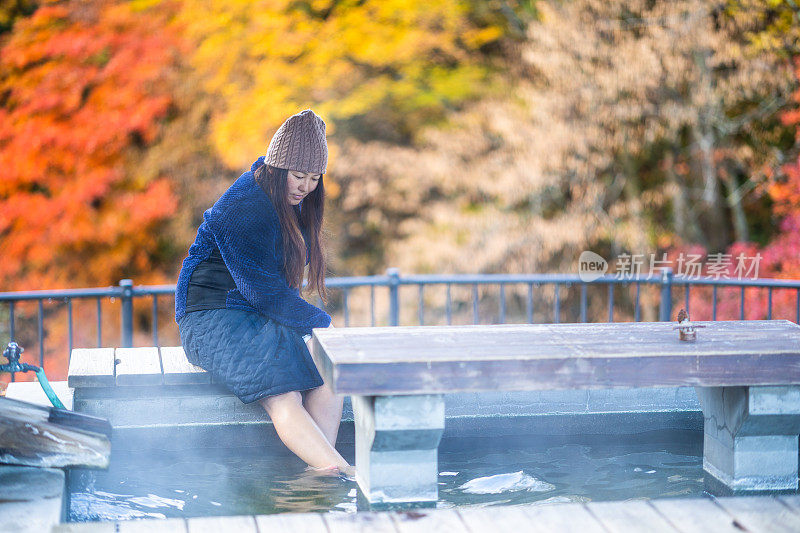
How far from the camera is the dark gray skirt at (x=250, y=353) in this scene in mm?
3559

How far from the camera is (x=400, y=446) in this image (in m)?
3.19

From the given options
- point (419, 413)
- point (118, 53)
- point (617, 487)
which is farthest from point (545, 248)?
point (419, 413)

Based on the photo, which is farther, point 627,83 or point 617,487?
point 627,83

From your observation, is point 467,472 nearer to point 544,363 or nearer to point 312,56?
point 544,363

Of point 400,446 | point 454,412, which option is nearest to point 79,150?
point 454,412

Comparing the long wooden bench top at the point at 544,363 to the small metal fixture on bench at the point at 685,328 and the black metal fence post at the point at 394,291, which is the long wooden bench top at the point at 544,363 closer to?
the small metal fixture on bench at the point at 685,328

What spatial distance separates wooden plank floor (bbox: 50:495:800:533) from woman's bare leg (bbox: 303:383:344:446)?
3.09 ft

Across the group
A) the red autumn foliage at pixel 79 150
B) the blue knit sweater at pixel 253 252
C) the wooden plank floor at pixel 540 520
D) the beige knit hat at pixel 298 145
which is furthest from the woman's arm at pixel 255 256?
the red autumn foliage at pixel 79 150

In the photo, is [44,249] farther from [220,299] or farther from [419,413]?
[419,413]

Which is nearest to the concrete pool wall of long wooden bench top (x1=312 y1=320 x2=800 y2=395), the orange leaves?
long wooden bench top (x1=312 y1=320 x2=800 y2=395)

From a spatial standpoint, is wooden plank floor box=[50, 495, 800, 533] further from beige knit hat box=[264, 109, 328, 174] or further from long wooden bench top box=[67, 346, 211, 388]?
beige knit hat box=[264, 109, 328, 174]

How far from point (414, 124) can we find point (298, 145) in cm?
870

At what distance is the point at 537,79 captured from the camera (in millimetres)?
11297

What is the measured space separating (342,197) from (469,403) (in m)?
8.53
